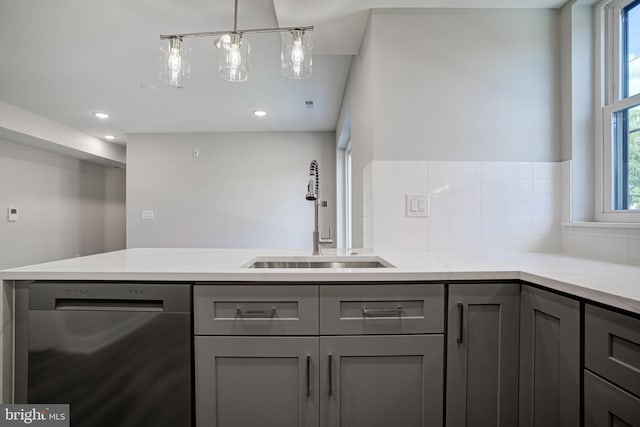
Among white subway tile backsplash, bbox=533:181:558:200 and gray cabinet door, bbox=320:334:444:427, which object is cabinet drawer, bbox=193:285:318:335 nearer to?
gray cabinet door, bbox=320:334:444:427

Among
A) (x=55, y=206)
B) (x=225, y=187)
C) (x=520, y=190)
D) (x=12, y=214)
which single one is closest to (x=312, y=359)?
(x=520, y=190)

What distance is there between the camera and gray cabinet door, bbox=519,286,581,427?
2.80 ft

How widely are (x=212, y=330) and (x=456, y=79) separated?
172cm

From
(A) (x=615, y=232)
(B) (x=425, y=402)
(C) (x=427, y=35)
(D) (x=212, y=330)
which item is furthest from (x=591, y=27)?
(D) (x=212, y=330)

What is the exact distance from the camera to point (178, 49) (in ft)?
4.55

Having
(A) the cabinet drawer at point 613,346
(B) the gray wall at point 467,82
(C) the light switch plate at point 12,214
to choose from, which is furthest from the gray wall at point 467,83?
(C) the light switch plate at point 12,214

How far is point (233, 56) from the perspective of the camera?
1.38 m

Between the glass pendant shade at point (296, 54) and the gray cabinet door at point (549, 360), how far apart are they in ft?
4.21

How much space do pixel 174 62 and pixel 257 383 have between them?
140 centimetres

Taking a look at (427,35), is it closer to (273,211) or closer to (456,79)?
(456,79)

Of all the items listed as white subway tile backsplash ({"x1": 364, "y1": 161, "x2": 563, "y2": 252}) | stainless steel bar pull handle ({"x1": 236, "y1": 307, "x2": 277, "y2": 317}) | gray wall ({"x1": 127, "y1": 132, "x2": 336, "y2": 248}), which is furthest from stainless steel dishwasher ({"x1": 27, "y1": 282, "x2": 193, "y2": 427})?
gray wall ({"x1": 127, "y1": 132, "x2": 336, "y2": 248})

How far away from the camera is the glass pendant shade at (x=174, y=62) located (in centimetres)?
138

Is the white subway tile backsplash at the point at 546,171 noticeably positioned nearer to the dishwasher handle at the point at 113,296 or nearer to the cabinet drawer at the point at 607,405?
the cabinet drawer at the point at 607,405

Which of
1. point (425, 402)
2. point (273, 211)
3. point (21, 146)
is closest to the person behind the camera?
point (425, 402)
